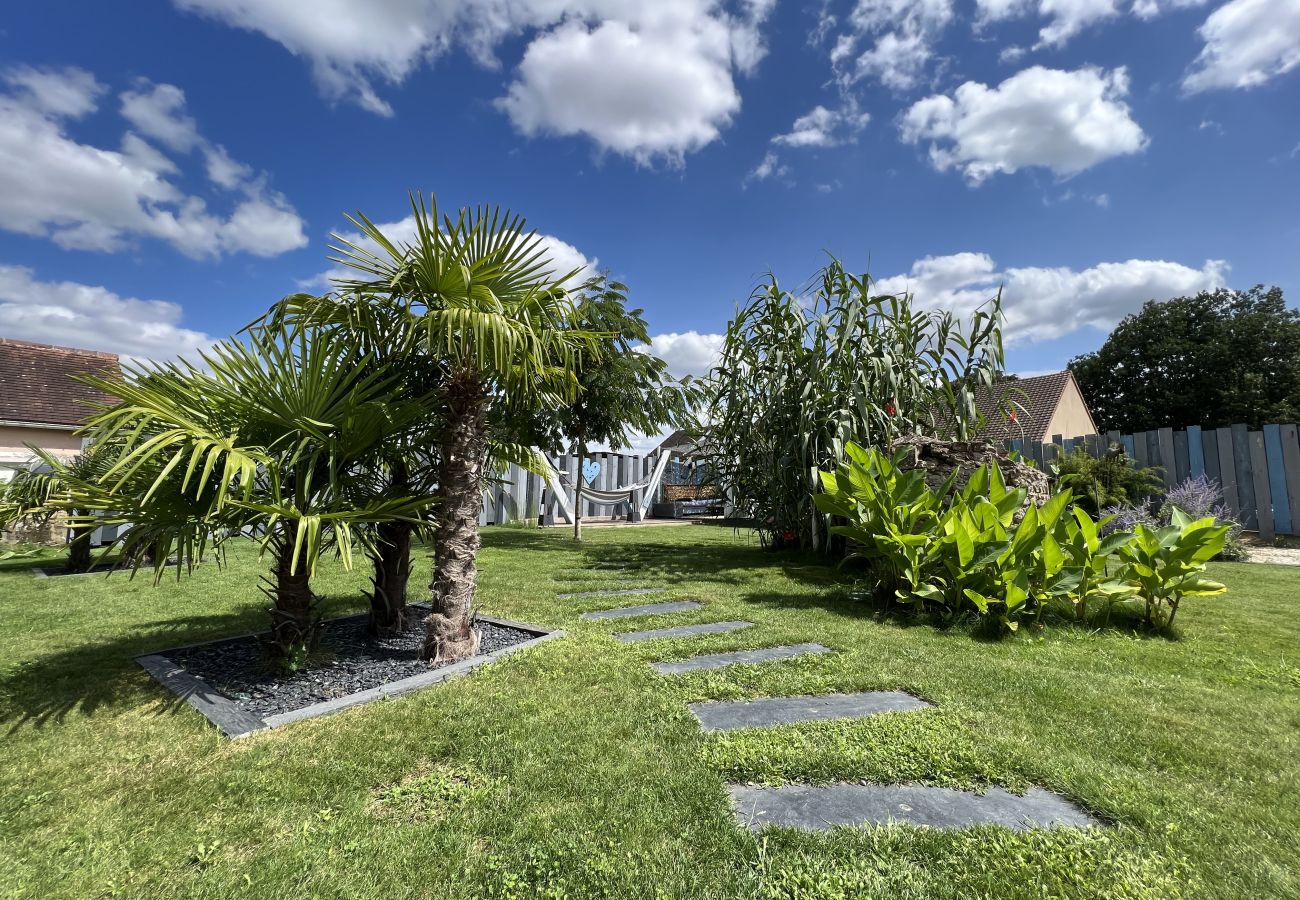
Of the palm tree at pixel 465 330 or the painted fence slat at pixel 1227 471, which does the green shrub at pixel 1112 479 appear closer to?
the painted fence slat at pixel 1227 471

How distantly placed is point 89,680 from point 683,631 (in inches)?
137

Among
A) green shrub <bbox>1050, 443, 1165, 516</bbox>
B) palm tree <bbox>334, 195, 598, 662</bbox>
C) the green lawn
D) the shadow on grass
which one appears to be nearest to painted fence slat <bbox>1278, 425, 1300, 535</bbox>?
green shrub <bbox>1050, 443, 1165, 516</bbox>

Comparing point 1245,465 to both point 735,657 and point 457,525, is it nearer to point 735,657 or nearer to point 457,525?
point 735,657

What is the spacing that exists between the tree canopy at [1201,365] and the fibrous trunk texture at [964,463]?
28653mm

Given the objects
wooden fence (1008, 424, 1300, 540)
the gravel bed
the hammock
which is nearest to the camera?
the gravel bed

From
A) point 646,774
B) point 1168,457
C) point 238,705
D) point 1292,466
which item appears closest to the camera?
point 646,774

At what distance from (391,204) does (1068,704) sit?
4363 mm

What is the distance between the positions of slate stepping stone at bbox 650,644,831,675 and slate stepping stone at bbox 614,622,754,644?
46cm

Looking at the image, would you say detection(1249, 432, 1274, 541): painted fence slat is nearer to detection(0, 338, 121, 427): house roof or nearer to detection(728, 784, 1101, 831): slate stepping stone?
detection(728, 784, 1101, 831): slate stepping stone

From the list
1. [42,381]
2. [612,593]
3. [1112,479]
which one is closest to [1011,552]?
[612,593]

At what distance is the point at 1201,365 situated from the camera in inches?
1127

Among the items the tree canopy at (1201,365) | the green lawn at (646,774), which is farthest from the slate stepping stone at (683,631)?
the tree canopy at (1201,365)

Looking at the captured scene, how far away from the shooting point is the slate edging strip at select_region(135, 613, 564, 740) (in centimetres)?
256

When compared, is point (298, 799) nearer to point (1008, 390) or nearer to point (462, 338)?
point (462, 338)
